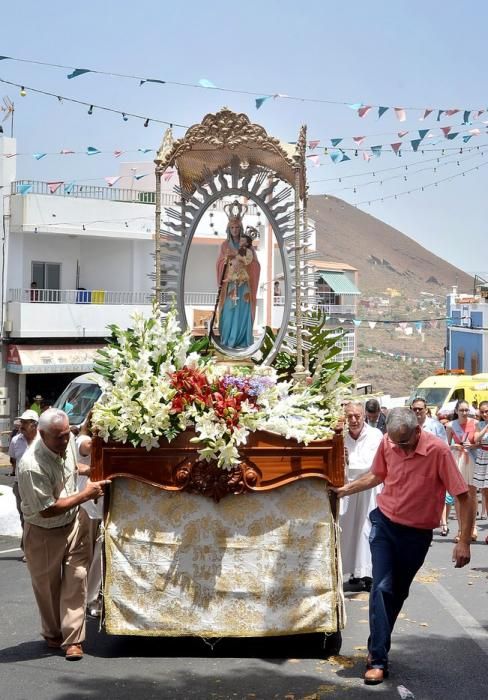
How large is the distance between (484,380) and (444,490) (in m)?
23.0

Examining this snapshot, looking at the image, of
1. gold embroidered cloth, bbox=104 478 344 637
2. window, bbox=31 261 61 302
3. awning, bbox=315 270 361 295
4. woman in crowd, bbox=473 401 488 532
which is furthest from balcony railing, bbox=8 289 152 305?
gold embroidered cloth, bbox=104 478 344 637

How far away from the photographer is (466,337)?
4959cm

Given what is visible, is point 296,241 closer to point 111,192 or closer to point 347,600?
point 347,600

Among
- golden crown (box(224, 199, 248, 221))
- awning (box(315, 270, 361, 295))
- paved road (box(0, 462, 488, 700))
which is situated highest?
awning (box(315, 270, 361, 295))

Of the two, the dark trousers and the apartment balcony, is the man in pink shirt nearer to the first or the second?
the dark trousers

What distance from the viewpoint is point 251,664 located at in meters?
7.41

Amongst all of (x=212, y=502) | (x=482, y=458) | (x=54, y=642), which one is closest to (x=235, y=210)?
(x=212, y=502)

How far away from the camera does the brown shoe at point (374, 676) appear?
22.6 feet

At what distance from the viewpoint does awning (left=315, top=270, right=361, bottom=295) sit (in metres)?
50.9

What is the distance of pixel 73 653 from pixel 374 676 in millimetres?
2016

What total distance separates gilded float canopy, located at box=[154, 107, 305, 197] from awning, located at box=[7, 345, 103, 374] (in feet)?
70.6

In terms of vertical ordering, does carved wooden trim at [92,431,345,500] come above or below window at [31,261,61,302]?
below

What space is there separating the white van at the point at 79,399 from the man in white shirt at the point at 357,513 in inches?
521

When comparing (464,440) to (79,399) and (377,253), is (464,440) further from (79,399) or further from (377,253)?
(377,253)
